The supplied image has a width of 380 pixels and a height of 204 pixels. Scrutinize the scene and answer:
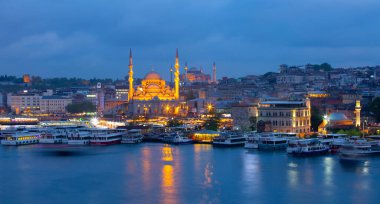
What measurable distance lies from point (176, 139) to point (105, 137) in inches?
78.4

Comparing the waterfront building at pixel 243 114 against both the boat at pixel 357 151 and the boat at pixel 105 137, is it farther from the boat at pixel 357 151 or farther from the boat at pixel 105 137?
the boat at pixel 357 151

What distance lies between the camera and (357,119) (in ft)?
64.0

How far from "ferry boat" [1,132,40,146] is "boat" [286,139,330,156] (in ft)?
25.4

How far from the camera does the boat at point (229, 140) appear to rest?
17.6 metres

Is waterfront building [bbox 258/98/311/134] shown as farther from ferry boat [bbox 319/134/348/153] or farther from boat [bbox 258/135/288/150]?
boat [bbox 258/135/288/150]

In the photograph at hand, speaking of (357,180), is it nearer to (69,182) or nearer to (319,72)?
(69,182)

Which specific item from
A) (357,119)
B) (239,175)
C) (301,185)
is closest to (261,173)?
(239,175)

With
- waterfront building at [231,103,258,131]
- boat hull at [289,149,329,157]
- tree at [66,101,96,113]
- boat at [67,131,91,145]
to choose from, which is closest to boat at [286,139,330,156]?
boat hull at [289,149,329,157]

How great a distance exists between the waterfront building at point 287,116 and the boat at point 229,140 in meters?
1.52

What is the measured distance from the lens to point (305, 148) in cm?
1520

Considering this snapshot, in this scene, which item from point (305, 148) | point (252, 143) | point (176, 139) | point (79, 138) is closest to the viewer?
point (305, 148)

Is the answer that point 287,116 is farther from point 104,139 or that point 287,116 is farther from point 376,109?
point 104,139

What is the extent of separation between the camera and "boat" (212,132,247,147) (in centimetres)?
1764

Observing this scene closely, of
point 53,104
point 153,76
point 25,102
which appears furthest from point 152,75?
point 25,102
